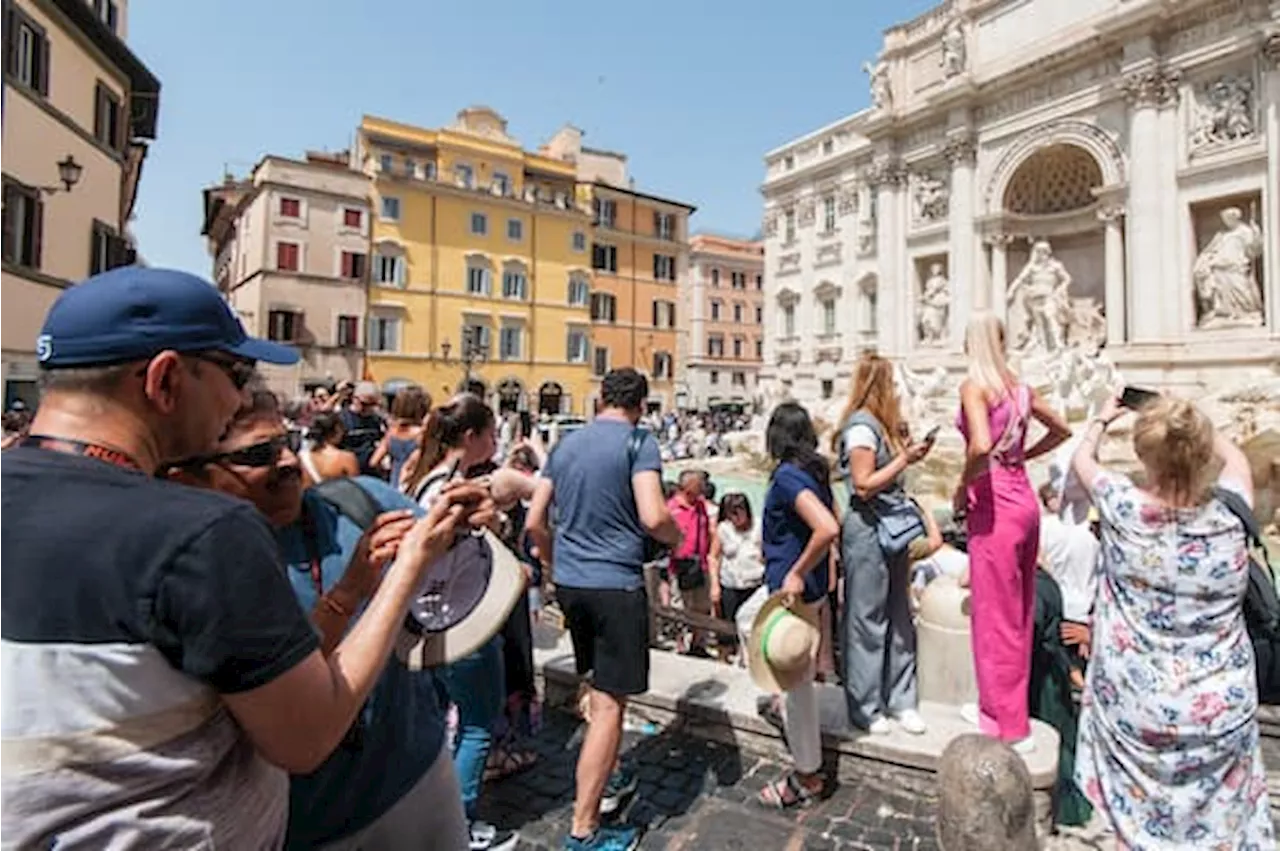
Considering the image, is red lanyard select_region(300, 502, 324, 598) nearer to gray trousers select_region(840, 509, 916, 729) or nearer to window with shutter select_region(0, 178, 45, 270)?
gray trousers select_region(840, 509, 916, 729)

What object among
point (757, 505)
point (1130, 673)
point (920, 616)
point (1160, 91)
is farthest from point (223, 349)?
point (1160, 91)

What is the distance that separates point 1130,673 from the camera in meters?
2.73

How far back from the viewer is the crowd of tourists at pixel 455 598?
3.62 ft

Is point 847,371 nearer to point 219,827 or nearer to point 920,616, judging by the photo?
point 920,616

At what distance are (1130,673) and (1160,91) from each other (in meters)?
20.9

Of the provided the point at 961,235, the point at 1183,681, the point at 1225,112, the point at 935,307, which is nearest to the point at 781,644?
the point at 1183,681

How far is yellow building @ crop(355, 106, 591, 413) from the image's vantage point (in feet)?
121

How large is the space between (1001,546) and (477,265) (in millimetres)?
38640

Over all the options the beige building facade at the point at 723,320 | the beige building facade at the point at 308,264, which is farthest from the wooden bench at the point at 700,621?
the beige building facade at the point at 723,320

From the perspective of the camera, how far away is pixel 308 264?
34.2 meters

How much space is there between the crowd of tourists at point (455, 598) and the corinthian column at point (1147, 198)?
54.2ft

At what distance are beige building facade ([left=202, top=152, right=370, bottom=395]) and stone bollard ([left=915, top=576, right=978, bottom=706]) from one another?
32.8m

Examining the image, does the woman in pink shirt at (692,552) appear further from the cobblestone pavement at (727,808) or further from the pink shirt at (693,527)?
the cobblestone pavement at (727,808)

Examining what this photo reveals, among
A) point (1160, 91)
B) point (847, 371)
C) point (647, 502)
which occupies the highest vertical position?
point (1160, 91)
